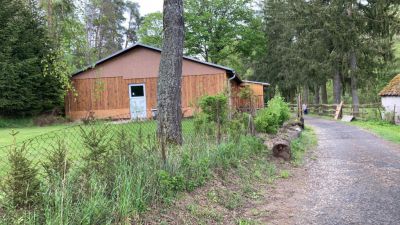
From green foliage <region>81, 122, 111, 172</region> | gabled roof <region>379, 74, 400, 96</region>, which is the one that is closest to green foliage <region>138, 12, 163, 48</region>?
gabled roof <region>379, 74, 400, 96</region>

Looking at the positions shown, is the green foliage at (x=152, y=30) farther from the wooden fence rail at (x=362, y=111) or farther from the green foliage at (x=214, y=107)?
the green foliage at (x=214, y=107)

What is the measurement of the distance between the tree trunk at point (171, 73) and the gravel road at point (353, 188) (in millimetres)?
2763

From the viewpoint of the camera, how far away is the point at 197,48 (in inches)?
1479

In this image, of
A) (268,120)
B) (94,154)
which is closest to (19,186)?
(94,154)

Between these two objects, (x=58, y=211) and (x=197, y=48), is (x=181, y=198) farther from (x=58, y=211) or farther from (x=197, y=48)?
(x=197, y=48)

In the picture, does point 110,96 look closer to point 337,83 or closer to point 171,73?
point 171,73

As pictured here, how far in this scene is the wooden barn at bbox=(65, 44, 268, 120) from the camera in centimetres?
2031

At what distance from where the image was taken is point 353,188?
6.27m

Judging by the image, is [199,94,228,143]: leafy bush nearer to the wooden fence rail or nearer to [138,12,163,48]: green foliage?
the wooden fence rail

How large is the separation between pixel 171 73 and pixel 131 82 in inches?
565

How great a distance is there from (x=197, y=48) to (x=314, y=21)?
13765mm

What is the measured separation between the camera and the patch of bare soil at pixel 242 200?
4.43 metres

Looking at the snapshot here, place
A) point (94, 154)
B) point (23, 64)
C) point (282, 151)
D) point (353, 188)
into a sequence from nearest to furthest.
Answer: point (94, 154) < point (353, 188) < point (282, 151) < point (23, 64)

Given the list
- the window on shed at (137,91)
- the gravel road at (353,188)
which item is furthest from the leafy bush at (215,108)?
the window on shed at (137,91)
